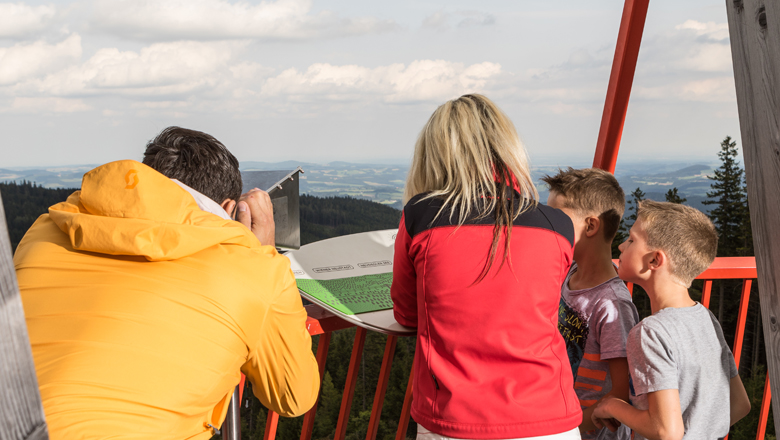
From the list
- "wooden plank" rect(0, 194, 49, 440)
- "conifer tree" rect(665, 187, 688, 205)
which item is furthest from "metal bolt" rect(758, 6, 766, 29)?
"conifer tree" rect(665, 187, 688, 205)

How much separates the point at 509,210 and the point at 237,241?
64cm

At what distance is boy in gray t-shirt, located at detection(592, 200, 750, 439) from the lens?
141 centimetres

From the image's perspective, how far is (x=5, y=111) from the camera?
51.8 meters

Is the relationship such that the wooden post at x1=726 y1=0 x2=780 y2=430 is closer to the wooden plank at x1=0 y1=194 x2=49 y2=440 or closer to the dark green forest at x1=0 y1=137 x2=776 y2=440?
the wooden plank at x1=0 y1=194 x2=49 y2=440

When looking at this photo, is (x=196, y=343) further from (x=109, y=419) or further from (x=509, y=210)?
(x=509, y=210)

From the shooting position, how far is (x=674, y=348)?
1.44 m

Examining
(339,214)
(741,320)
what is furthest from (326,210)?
(741,320)

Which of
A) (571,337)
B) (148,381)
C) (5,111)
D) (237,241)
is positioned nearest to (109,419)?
(148,381)

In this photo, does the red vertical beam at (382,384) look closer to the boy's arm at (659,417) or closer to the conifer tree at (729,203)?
the boy's arm at (659,417)

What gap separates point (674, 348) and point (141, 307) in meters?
1.29

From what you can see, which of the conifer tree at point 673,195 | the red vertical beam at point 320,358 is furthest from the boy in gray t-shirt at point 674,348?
the conifer tree at point 673,195

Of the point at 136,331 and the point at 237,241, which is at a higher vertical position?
the point at 237,241

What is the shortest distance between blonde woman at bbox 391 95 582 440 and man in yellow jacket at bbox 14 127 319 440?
0.34 m

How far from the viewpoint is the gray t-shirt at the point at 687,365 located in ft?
4.65
